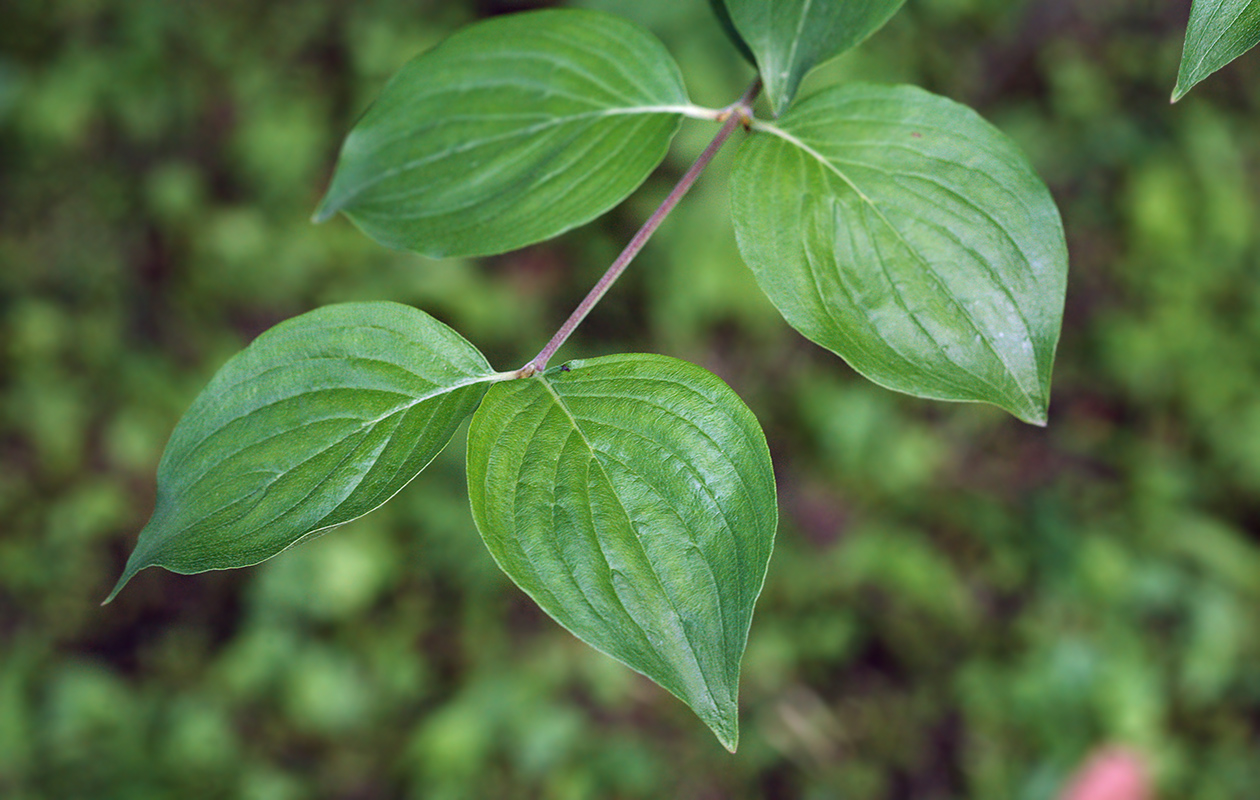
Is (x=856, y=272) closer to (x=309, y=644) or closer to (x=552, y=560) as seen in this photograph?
(x=552, y=560)

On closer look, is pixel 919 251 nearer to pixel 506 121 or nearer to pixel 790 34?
pixel 790 34

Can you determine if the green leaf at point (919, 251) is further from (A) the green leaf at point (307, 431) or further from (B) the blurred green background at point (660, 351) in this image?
(B) the blurred green background at point (660, 351)

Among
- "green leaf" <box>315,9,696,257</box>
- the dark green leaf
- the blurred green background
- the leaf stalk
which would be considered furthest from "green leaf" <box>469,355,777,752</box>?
the blurred green background

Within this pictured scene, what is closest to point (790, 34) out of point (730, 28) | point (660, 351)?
point (730, 28)

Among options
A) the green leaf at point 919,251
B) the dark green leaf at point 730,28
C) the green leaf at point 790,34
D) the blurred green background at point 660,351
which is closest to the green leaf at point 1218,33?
the green leaf at point 919,251

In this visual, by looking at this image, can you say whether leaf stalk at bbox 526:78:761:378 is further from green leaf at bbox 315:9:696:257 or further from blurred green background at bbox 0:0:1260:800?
blurred green background at bbox 0:0:1260:800

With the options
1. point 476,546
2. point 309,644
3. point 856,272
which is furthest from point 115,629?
point 856,272

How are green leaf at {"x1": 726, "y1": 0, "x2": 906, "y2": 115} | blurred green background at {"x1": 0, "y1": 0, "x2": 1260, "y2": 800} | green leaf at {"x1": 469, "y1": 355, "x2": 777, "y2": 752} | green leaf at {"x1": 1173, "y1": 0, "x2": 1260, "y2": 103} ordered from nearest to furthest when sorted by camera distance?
green leaf at {"x1": 1173, "y1": 0, "x2": 1260, "y2": 103} → green leaf at {"x1": 469, "y1": 355, "x2": 777, "y2": 752} → green leaf at {"x1": 726, "y1": 0, "x2": 906, "y2": 115} → blurred green background at {"x1": 0, "y1": 0, "x2": 1260, "y2": 800}
